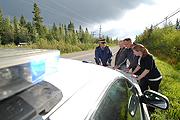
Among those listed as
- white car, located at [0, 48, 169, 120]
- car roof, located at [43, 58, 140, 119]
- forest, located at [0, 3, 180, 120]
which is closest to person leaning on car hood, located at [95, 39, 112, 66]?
white car, located at [0, 48, 169, 120]

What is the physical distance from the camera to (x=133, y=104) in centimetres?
136

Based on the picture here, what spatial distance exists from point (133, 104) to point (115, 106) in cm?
48

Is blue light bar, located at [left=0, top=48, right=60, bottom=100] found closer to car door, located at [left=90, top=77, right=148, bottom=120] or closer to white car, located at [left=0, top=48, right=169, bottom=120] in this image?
white car, located at [left=0, top=48, right=169, bottom=120]

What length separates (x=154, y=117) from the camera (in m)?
2.44

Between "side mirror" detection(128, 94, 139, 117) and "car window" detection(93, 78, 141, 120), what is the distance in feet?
0.14

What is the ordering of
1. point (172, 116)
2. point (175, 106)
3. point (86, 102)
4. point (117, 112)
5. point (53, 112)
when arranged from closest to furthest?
point (53, 112) → point (86, 102) → point (117, 112) → point (172, 116) → point (175, 106)

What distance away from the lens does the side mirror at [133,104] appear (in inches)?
48.2

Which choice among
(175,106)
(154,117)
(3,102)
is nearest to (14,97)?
(3,102)

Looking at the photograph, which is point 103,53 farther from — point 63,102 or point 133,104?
point 63,102

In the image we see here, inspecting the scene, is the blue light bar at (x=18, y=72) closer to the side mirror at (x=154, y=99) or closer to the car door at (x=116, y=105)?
the car door at (x=116, y=105)

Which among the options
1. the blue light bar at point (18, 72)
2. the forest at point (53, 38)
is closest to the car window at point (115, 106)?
the blue light bar at point (18, 72)

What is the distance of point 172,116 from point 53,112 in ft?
10.8

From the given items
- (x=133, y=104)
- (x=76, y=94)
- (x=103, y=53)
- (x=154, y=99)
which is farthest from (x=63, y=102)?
(x=103, y=53)

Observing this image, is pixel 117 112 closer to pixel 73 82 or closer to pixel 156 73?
pixel 73 82
